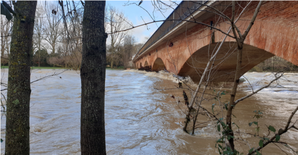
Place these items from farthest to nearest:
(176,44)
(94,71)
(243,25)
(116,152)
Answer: (176,44) < (243,25) < (116,152) < (94,71)

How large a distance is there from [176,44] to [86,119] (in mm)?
8916

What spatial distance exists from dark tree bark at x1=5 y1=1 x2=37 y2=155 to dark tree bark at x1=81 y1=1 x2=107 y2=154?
0.48 m

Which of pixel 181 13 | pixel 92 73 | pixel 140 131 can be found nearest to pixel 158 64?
pixel 181 13

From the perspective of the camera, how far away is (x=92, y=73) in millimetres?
1363

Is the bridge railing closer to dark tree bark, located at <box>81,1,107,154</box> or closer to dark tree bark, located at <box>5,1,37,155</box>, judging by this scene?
dark tree bark, located at <box>81,1,107,154</box>

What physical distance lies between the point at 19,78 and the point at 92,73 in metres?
0.60

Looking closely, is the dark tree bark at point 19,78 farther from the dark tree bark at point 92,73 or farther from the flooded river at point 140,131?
the flooded river at point 140,131

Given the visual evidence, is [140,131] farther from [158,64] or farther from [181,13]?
[158,64]

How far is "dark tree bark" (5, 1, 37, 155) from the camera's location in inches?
55.4

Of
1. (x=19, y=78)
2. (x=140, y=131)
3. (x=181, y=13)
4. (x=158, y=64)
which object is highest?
(x=181, y=13)

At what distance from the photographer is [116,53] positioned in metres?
35.6

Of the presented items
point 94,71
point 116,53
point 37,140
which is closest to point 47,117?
point 37,140

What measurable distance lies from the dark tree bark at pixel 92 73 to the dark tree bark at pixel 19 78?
1.56 feet

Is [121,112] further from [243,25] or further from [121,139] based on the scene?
[243,25]
